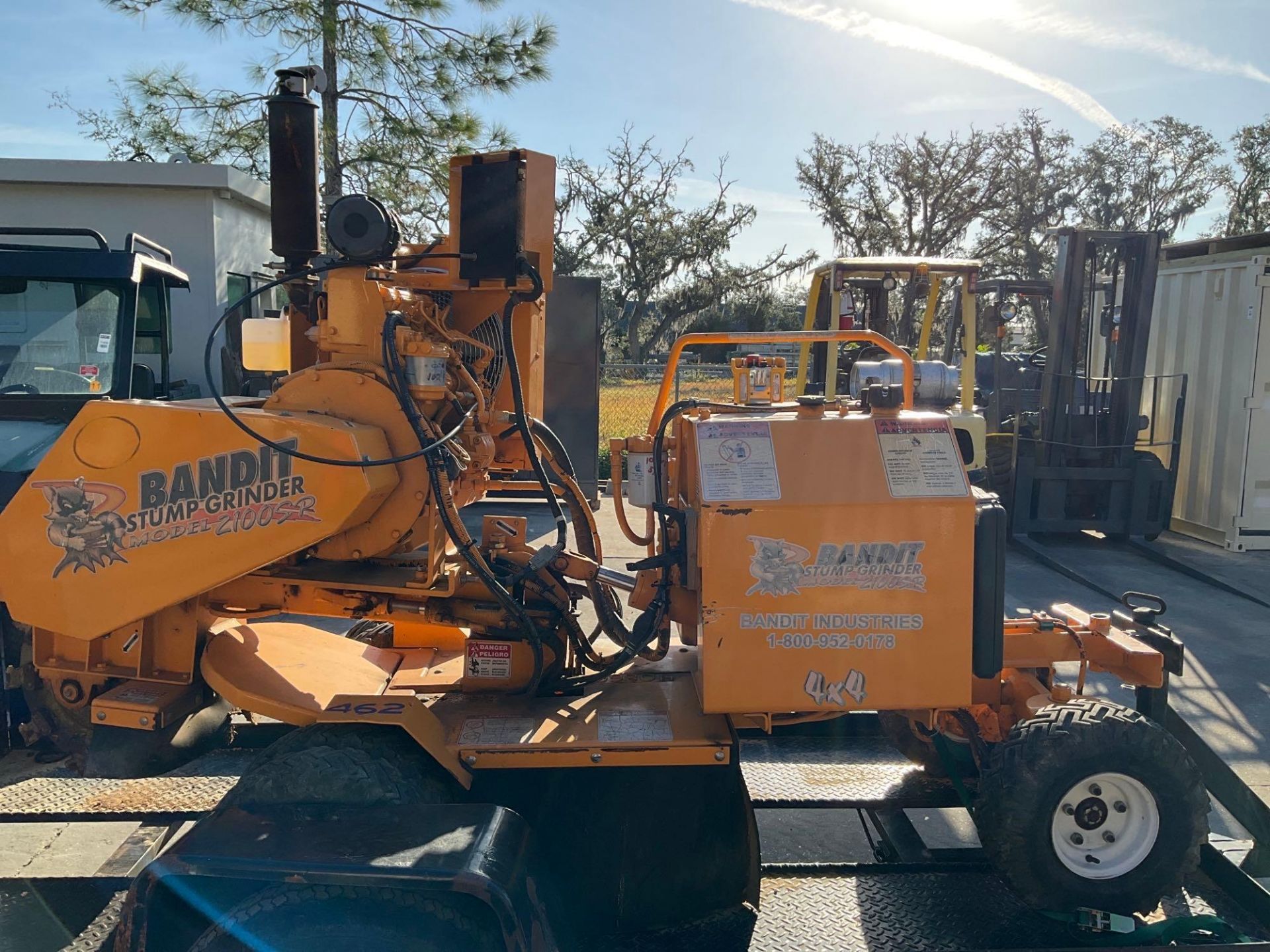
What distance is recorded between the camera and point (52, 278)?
5.21 meters

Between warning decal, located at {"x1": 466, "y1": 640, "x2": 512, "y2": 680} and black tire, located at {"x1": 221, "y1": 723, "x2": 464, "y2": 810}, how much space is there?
1.79 ft

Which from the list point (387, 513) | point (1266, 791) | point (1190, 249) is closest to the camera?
point (387, 513)

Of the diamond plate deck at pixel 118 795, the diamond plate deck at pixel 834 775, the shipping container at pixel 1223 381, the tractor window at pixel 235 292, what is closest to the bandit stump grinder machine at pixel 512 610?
the diamond plate deck at pixel 834 775

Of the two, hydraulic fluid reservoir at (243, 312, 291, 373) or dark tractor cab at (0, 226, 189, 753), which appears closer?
hydraulic fluid reservoir at (243, 312, 291, 373)

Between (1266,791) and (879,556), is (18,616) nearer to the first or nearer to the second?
(879,556)

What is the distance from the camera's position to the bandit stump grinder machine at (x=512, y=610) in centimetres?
286

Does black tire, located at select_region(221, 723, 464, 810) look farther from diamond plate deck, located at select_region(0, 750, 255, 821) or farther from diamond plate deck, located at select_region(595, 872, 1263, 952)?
diamond plate deck, located at select_region(0, 750, 255, 821)

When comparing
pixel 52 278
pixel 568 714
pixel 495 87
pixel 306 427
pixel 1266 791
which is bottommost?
pixel 1266 791

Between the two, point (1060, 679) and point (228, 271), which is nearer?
point (1060, 679)

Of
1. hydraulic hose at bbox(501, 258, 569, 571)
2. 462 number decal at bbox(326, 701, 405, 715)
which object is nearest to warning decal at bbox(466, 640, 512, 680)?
hydraulic hose at bbox(501, 258, 569, 571)

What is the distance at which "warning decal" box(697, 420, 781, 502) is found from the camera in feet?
9.52

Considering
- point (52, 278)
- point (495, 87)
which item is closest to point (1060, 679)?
point (52, 278)

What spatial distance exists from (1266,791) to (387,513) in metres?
4.38

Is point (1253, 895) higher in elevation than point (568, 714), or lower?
lower
